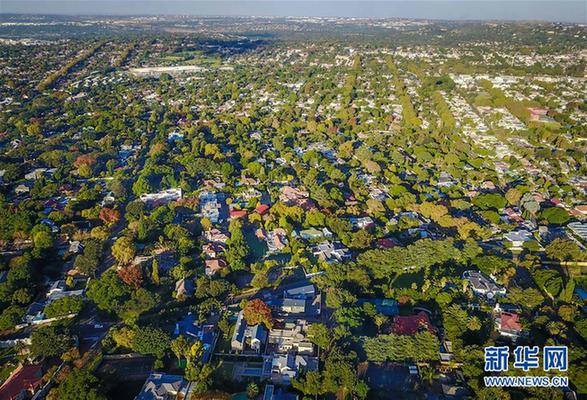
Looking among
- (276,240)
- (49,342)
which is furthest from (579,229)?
(49,342)

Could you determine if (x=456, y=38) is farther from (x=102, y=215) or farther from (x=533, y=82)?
(x=102, y=215)

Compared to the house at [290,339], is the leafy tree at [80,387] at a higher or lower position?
higher

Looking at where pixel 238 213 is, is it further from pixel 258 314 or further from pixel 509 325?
pixel 509 325

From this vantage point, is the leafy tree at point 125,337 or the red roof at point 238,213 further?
the red roof at point 238,213

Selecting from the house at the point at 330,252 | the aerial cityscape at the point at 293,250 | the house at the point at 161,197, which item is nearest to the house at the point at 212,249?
the aerial cityscape at the point at 293,250

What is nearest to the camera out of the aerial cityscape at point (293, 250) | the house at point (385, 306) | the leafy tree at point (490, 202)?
the aerial cityscape at point (293, 250)

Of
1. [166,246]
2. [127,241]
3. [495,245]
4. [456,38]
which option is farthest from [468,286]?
[456,38]

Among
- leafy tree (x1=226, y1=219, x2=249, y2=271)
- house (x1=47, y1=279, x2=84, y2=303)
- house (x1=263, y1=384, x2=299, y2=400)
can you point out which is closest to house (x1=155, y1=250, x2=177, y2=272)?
leafy tree (x1=226, y1=219, x2=249, y2=271)

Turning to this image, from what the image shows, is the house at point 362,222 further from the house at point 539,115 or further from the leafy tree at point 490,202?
the house at point 539,115
